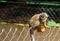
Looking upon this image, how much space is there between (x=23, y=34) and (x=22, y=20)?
3.09ft

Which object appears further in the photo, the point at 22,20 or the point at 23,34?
the point at 22,20

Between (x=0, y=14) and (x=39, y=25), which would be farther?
(x=0, y=14)

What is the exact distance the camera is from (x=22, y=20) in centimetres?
362

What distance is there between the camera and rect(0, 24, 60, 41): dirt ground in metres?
2.63

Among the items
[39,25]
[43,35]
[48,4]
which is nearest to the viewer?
[39,25]

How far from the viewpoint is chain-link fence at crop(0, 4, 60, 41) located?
2648 mm

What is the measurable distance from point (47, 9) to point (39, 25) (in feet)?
5.28

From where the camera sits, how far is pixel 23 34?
8.80ft

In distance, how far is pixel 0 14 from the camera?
12.0 feet

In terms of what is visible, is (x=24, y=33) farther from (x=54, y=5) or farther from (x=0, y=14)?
(x=0, y=14)

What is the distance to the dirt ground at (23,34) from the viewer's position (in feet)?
8.64

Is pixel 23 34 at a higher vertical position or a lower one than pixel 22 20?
higher

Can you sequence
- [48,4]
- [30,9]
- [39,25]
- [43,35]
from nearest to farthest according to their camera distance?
[39,25], [43,35], [48,4], [30,9]

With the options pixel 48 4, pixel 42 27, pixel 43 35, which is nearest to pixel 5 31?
pixel 43 35
